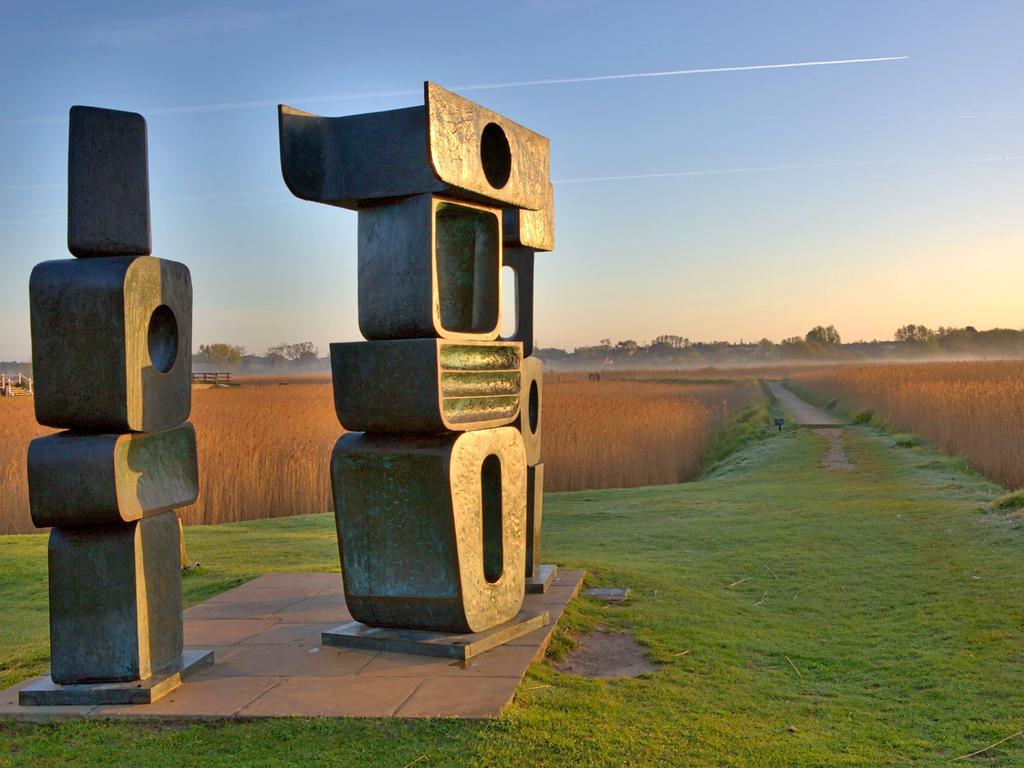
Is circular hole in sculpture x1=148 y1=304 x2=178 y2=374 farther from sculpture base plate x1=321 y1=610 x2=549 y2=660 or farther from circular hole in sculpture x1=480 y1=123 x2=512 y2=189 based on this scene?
circular hole in sculpture x1=480 y1=123 x2=512 y2=189

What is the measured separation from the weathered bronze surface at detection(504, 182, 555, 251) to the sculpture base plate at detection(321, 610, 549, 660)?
2.22 m

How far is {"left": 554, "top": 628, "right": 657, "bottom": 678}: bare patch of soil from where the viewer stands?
4.29 m

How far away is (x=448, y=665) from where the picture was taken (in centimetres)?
409

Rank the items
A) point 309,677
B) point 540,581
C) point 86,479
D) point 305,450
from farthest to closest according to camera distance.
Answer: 1. point 305,450
2. point 540,581
3. point 309,677
4. point 86,479

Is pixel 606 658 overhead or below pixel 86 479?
below

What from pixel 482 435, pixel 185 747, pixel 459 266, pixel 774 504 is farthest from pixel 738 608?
pixel 774 504

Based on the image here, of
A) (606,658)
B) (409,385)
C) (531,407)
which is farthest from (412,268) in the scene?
(606,658)

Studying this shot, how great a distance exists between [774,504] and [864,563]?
2.69 m

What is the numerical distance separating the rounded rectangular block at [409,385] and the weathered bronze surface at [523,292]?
1199 millimetres

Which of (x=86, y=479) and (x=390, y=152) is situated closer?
(x=86, y=479)

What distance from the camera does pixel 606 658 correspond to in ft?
14.8

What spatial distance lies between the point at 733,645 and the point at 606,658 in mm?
700

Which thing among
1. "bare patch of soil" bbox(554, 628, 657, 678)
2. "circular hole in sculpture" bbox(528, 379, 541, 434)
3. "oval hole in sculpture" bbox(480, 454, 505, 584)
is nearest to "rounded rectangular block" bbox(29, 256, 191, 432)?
"oval hole in sculpture" bbox(480, 454, 505, 584)

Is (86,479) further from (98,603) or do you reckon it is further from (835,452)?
(835,452)
